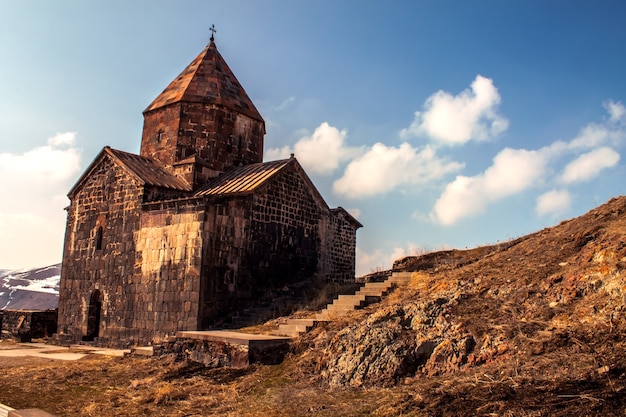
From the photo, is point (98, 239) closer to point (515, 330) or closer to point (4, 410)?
point (4, 410)

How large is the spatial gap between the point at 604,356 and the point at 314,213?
43.8 feet

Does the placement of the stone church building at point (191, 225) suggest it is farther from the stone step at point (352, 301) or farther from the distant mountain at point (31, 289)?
the distant mountain at point (31, 289)

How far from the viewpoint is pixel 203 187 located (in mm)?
17703

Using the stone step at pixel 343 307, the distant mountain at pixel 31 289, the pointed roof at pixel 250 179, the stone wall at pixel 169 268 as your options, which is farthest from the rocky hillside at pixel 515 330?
the distant mountain at pixel 31 289

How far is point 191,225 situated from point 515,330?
32.6 feet

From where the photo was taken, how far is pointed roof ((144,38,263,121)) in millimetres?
19266

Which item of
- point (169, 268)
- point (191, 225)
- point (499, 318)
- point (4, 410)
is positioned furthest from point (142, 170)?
point (499, 318)

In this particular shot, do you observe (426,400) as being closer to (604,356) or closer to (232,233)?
(604,356)

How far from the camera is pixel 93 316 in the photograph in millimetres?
17000

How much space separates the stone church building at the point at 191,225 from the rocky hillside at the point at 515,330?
19.1ft

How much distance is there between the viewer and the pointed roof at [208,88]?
19.3 metres

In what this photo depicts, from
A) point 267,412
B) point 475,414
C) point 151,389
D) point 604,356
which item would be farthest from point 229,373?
point 604,356

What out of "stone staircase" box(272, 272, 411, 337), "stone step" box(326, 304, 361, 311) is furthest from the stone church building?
"stone step" box(326, 304, 361, 311)

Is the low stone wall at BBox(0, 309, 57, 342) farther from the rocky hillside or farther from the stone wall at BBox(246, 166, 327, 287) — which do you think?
the rocky hillside
